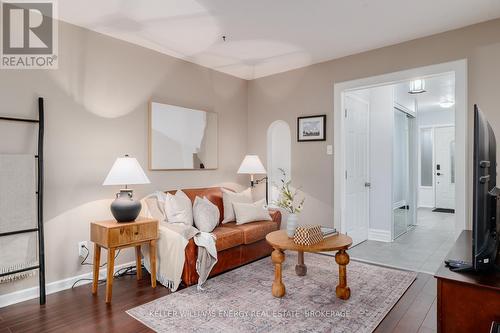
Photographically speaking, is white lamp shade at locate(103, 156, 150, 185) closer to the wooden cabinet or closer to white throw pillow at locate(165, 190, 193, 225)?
white throw pillow at locate(165, 190, 193, 225)

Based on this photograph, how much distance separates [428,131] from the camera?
27.2ft

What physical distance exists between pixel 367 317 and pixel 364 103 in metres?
3.42

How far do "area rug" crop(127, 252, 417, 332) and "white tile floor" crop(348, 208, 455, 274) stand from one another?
1.30ft

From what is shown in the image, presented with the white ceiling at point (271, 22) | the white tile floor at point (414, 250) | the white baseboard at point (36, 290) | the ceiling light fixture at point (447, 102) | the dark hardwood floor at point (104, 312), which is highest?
the white ceiling at point (271, 22)

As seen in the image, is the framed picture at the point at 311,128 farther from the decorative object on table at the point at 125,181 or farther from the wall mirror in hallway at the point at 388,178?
the decorative object on table at the point at 125,181

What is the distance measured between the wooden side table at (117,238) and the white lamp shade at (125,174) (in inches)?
15.3

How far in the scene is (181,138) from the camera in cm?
405

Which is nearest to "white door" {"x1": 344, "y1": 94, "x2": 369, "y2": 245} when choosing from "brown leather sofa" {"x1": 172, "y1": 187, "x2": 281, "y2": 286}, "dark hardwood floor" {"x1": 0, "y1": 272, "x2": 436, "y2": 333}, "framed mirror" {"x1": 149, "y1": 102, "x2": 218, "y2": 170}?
"brown leather sofa" {"x1": 172, "y1": 187, "x2": 281, "y2": 286}

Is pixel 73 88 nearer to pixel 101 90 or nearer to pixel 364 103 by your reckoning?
pixel 101 90

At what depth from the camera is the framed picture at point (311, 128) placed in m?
4.25

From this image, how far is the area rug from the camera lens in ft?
7.38

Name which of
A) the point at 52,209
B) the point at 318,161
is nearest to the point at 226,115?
the point at 318,161

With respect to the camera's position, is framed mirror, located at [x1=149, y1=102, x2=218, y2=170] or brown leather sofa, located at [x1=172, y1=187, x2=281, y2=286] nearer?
brown leather sofa, located at [x1=172, y1=187, x2=281, y2=286]

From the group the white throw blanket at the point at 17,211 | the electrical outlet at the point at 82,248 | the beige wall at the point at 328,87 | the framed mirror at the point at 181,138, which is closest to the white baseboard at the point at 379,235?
the beige wall at the point at 328,87
